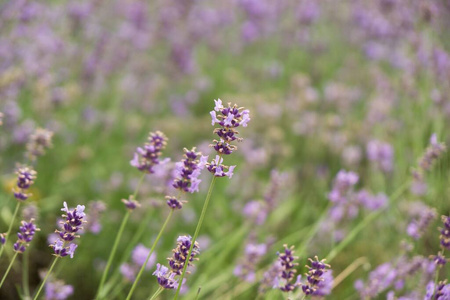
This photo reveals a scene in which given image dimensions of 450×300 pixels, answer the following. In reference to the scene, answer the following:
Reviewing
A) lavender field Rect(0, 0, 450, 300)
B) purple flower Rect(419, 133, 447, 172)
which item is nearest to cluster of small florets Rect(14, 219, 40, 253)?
lavender field Rect(0, 0, 450, 300)

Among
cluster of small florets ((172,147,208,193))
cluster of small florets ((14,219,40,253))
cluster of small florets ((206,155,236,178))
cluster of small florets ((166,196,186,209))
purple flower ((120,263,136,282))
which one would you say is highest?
purple flower ((120,263,136,282))

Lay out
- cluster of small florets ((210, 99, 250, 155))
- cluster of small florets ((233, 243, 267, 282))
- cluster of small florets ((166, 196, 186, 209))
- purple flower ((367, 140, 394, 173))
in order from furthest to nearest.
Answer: purple flower ((367, 140, 394, 173))
cluster of small florets ((233, 243, 267, 282))
cluster of small florets ((166, 196, 186, 209))
cluster of small florets ((210, 99, 250, 155))

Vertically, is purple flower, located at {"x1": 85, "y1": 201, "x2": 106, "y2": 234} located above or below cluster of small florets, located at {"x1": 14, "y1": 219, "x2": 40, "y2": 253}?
above

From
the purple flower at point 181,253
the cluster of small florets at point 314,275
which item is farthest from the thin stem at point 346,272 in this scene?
the purple flower at point 181,253

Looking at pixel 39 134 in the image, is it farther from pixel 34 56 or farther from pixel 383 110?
pixel 383 110

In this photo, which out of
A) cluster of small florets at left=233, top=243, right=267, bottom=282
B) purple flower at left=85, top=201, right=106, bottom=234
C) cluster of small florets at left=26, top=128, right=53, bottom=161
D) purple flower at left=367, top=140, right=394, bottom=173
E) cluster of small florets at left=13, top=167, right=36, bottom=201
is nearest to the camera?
cluster of small florets at left=13, top=167, right=36, bottom=201

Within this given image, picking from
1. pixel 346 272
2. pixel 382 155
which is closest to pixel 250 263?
pixel 346 272

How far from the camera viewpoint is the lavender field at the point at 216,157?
187 centimetres

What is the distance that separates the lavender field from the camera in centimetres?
187

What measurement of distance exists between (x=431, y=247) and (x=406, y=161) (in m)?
0.88

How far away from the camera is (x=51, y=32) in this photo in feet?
14.2

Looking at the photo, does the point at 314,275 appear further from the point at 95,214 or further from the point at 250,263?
the point at 95,214

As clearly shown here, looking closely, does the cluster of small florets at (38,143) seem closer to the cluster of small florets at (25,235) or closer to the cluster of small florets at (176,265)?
the cluster of small florets at (25,235)

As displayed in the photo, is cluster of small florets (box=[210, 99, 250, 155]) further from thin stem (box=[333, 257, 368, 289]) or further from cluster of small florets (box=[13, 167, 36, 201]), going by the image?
thin stem (box=[333, 257, 368, 289])
